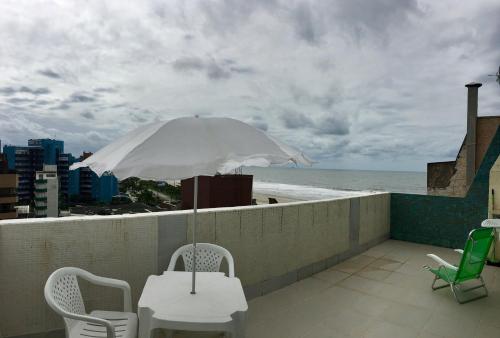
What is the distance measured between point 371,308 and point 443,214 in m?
4.15

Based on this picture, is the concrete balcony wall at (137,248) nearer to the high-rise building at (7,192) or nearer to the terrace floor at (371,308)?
the terrace floor at (371,308)

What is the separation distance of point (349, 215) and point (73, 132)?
518 inches

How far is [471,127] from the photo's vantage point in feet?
46.1

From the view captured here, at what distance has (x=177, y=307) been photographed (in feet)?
7.21

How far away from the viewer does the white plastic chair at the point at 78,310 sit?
2023mm

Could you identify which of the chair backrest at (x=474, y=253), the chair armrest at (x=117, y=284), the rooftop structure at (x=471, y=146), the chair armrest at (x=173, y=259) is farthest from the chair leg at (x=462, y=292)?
the rooftop structure at (x=471, y=146)

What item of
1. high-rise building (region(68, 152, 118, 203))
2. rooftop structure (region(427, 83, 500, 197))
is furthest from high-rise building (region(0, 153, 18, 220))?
rooftop structure (region(427, 83, 500, 197))

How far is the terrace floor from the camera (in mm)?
3197

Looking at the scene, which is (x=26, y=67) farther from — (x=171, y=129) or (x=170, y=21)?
(x=171, y=129)

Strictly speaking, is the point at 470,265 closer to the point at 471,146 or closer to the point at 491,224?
the point at 491,224

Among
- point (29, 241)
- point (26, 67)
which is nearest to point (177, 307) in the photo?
point (29, 241)

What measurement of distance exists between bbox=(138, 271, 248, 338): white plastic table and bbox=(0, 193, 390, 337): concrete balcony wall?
59cm

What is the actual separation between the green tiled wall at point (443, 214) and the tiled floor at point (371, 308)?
1.52 metres

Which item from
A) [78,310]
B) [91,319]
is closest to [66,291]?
[78,310]
